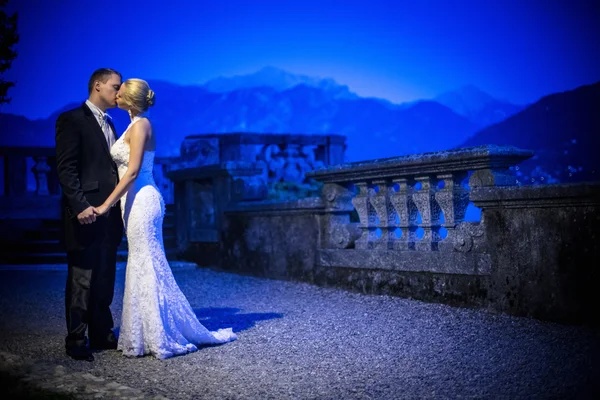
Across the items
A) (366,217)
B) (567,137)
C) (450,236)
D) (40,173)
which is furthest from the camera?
(567,137)

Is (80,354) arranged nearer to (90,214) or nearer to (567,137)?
(90,214)

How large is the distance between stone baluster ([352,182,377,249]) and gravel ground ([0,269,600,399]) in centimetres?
60

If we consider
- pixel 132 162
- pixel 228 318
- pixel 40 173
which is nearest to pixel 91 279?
pixel 132 162

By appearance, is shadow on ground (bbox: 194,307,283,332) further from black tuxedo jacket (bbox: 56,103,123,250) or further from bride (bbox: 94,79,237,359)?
black tuxedo jacket (bbox: 56,103,123,250)

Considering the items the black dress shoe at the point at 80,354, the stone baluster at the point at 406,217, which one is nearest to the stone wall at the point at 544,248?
the stone baluster at the point at 406,217

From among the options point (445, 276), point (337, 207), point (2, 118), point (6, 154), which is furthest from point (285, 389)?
point (2, 118)

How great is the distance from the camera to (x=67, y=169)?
14.2 ft

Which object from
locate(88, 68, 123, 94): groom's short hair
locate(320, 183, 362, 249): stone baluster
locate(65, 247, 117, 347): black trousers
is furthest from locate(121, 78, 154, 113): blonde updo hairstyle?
locate(320, 183, 362, 249): stone baluster

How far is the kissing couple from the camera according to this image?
431 cm

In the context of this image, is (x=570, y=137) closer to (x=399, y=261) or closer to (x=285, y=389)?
(x=399, y=261)

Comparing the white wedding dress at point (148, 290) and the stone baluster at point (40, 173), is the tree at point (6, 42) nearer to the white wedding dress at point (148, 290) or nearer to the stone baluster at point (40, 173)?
the stone baluster at point (40, 173)

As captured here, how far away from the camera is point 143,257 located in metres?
4.40

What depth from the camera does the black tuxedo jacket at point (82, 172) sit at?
4.32 m

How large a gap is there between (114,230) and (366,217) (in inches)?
111
